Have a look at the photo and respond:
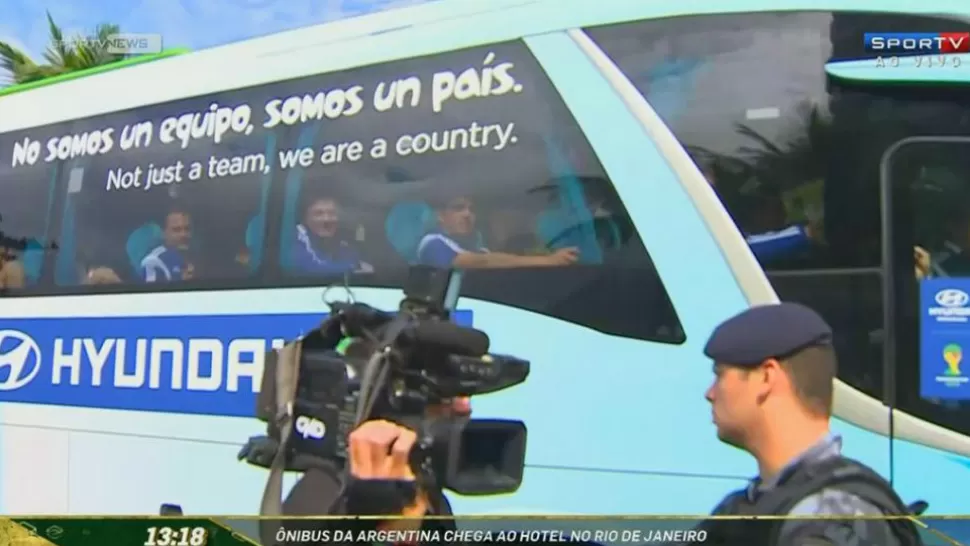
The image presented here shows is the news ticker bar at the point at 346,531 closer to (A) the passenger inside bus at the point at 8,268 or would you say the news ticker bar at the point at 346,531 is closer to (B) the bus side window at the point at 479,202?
(B) the bus side window at the point at 479,202

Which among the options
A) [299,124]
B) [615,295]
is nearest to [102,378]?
[299,124]

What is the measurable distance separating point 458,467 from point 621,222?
1.18 meters

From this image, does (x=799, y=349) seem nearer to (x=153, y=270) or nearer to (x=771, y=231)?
(x=771, y=231)

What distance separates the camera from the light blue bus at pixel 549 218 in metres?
3.76

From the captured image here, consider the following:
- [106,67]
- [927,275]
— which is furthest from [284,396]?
[927,275]

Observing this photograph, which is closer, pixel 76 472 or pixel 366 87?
pixel 366 87

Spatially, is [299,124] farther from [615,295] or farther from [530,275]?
[615,295]

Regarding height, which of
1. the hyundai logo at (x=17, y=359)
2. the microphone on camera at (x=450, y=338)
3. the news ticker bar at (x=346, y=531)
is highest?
the microphone on camera at (x=450, y=338)

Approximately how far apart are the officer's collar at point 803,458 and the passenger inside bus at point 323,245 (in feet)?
5.75

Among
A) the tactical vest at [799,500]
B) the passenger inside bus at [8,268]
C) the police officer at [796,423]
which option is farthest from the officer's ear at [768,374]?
the passenger inside bus at [8,268]

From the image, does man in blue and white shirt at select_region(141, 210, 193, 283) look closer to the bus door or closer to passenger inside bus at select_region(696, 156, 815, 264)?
passenger inside bus at select_region(696, 156, 815, 264)

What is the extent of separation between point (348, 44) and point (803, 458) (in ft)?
8.26

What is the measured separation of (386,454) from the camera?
411 cm

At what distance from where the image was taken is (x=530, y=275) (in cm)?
398
